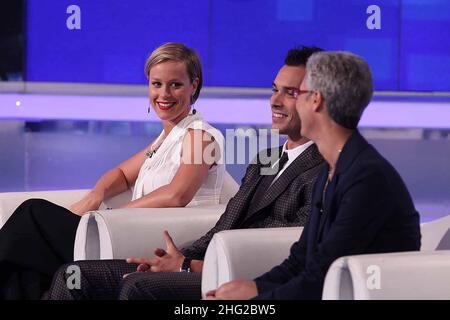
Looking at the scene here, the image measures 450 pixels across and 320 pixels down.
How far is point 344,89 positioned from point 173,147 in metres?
1.43

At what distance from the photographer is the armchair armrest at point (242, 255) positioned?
2762 millimetres

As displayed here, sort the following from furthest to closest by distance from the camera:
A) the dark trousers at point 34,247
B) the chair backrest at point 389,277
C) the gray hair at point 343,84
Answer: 1. the dark trousers at point 34,247
2. the gray hair at point 343,84
3. the chair backrest at point 389,277

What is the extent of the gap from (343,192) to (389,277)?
0.24 meters

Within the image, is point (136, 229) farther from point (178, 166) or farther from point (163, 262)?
point (178, 166)

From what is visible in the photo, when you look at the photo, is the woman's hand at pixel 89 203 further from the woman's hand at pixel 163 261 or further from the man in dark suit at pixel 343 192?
the man in dark suit at pixel 343 192

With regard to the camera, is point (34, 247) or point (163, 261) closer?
point (163, 261)

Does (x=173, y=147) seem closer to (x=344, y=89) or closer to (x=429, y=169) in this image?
(x=344, y=89)

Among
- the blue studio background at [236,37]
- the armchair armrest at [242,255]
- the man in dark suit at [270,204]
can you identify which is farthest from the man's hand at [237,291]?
the blue studio background at [236,37]

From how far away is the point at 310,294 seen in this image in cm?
241

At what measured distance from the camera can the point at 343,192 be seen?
94.3 inches

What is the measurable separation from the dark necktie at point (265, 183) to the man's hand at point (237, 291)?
0.68m

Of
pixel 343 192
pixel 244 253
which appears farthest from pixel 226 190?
pixel 343 192

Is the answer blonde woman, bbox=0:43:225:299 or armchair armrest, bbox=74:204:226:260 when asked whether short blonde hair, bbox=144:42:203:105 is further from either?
armchair armrest, bbox=74:204:226:260

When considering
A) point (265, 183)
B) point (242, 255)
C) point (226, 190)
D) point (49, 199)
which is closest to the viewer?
point (242, 255)
